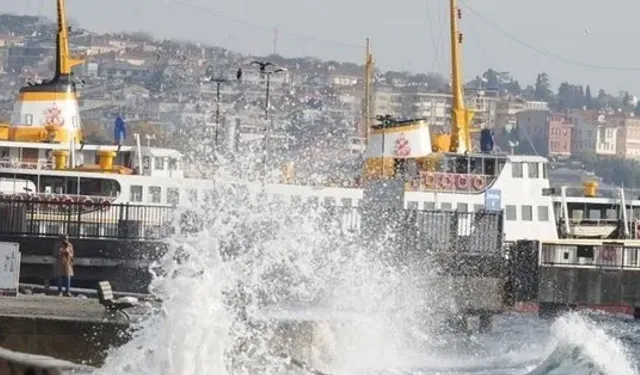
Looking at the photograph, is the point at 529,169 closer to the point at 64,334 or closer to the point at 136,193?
the point at 136,193

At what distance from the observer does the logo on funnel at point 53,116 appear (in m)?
59.8

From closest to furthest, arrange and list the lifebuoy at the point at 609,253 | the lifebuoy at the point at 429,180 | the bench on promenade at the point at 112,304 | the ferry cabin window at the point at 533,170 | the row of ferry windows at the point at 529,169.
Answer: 1. the bench on promenade at the point at 112,304
2. the lifebuoy at the point at 609,253
3. the lifebuoy at the point at 429,180
4. the row of ferry windows at the point at 529,169
5. the ferry cabin window at the point at 533,170

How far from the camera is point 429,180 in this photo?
59219 mm

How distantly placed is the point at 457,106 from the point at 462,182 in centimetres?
668

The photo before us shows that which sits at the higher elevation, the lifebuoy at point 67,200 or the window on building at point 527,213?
the lifebuoy at point 67,200

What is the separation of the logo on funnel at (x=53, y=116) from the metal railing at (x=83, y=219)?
9.49 metres

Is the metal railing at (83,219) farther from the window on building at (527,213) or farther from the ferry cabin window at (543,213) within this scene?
the ferry cabin window at (543,213)

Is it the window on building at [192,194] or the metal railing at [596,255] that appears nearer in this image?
the window on building at [192,194]

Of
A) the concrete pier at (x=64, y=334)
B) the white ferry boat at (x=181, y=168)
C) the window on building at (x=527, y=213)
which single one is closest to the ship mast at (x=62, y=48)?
the white ferry boat at (x=181, y=168)

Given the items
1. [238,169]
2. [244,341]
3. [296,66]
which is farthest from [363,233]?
[296,66]

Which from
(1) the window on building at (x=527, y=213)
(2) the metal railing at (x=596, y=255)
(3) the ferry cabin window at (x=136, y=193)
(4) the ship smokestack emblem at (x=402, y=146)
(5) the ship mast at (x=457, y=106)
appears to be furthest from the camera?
(5) the ship mast at (x=457, y=106)

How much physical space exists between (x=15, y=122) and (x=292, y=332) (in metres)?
35.3

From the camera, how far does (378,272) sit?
38375 millimetres

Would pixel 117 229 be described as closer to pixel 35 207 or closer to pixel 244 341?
pixel 35 207
